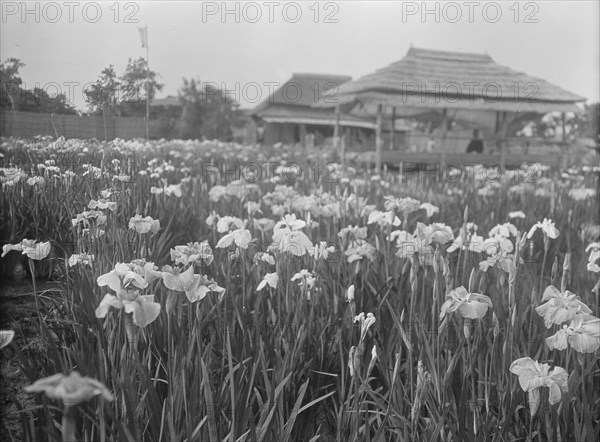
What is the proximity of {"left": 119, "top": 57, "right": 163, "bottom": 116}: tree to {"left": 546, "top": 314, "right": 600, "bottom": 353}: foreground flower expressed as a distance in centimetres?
147

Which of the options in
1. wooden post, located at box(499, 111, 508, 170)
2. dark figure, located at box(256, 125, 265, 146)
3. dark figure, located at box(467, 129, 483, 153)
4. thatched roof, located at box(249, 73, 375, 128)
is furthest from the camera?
dark figure, located at box(467, 129, 483, 153)

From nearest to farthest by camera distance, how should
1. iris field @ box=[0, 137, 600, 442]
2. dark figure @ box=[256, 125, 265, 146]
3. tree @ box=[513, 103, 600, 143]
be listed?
1. iris field @ box=[0, 137, 600, 442]
2. dark figure @ box=[256, 125, 265, 146]
3. tree @ box=[513, 103, 600, 143]

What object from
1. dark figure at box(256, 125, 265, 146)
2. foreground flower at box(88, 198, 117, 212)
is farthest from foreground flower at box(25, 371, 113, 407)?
dark figure at box(256, 125, 265, 146)

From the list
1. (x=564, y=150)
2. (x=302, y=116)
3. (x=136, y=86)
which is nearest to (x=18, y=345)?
(x=136, y=86)

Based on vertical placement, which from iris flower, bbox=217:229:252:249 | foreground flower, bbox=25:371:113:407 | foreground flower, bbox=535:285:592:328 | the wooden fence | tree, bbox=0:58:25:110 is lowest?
foreground flower, bbox=535:285:592:328

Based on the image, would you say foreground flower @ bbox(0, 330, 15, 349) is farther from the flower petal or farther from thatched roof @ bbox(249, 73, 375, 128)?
thatched roof @ bbox(249, 73, 375, 128)

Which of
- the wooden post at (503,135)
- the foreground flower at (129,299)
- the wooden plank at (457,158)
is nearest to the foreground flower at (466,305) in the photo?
the foreground flower at (129,299)

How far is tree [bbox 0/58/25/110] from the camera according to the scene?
5.67ft

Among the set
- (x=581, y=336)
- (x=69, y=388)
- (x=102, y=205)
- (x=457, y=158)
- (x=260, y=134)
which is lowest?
(x=581, y=336)

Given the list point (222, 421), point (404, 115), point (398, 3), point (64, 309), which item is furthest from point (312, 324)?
point (404, 115)

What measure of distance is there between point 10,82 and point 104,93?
0.85 ft

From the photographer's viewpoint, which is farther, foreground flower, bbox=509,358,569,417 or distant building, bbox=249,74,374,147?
distant building, bbox=249,74,374,147

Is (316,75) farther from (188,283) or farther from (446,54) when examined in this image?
(188,283)

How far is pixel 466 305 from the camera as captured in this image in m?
1.73
